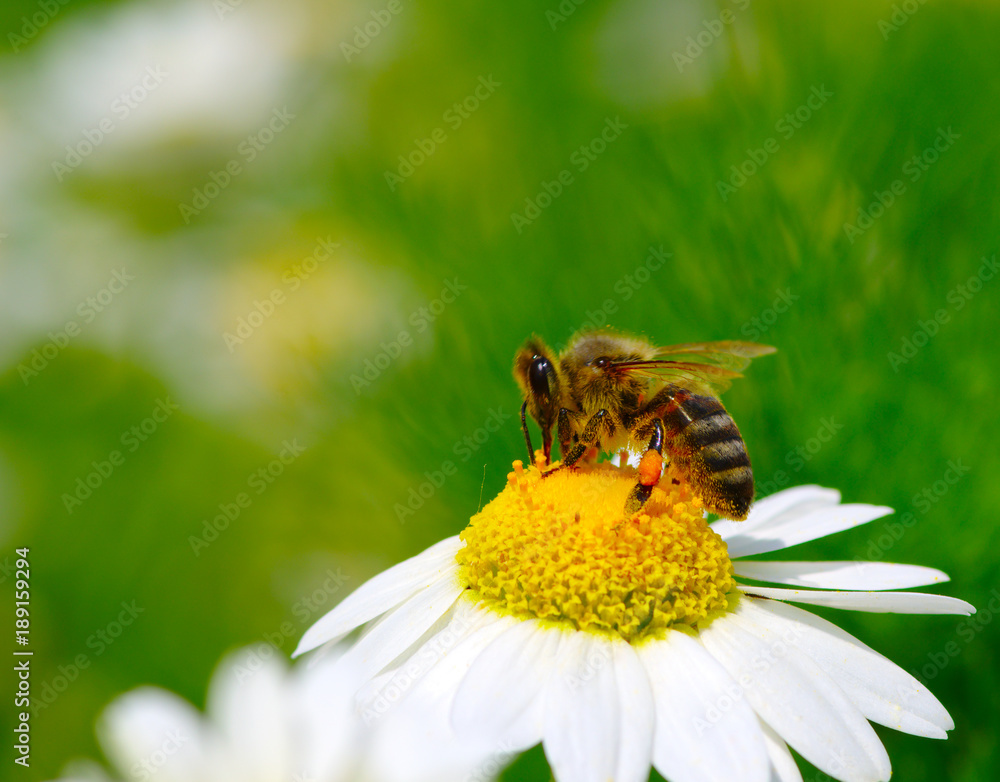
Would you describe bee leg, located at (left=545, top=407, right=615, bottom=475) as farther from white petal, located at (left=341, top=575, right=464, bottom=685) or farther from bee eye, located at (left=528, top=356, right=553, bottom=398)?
white petal, located at (left=341, top=575, right=464, bottom=685)

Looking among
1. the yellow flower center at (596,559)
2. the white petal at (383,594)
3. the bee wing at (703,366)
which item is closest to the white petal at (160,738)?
the white petal at (383,594)

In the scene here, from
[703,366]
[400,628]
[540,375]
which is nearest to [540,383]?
[540,375]

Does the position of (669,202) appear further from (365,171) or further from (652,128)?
(365,171)

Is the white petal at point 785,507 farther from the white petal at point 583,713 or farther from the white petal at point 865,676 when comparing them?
the white petal at point 583,713

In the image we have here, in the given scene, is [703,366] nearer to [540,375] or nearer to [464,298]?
[540,375]

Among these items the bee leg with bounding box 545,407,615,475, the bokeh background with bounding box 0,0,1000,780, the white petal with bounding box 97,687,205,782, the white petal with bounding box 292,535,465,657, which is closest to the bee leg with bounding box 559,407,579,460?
the bee leg with bounding box 545,407,615,475
